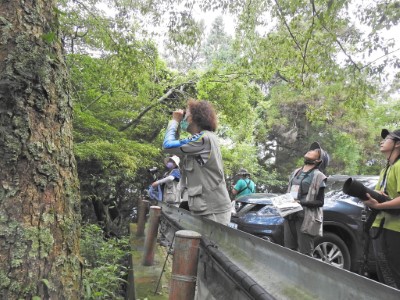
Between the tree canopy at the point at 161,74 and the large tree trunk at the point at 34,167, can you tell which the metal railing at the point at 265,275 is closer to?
the large tree trunk at the point at 34,167

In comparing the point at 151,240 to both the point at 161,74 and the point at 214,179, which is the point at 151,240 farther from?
the point at 161,74

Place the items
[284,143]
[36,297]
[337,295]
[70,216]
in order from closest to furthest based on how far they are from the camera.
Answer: [337,295] < [36,297] < [70,216] < [284,143]

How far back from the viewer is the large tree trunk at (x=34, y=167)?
1.93 meters

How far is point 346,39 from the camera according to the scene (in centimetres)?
810

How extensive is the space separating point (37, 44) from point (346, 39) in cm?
752

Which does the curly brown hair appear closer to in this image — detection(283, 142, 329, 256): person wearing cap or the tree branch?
detection(283, 142, 329, 256): person wearing cap

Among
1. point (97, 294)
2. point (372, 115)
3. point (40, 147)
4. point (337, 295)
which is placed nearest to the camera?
point (337, 295)

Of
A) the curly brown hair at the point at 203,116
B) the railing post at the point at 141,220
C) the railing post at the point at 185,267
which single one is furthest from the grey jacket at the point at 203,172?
the railing post at the point at 141,220

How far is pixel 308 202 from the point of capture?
15.1ft

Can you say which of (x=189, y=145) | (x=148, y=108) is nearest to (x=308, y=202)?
(x=189, y=145)

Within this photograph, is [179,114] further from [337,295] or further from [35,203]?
[337,295]

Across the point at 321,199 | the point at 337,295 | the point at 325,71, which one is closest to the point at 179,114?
the point at 321,199

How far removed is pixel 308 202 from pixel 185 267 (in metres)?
2.73

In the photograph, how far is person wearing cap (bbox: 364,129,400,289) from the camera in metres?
3.03
